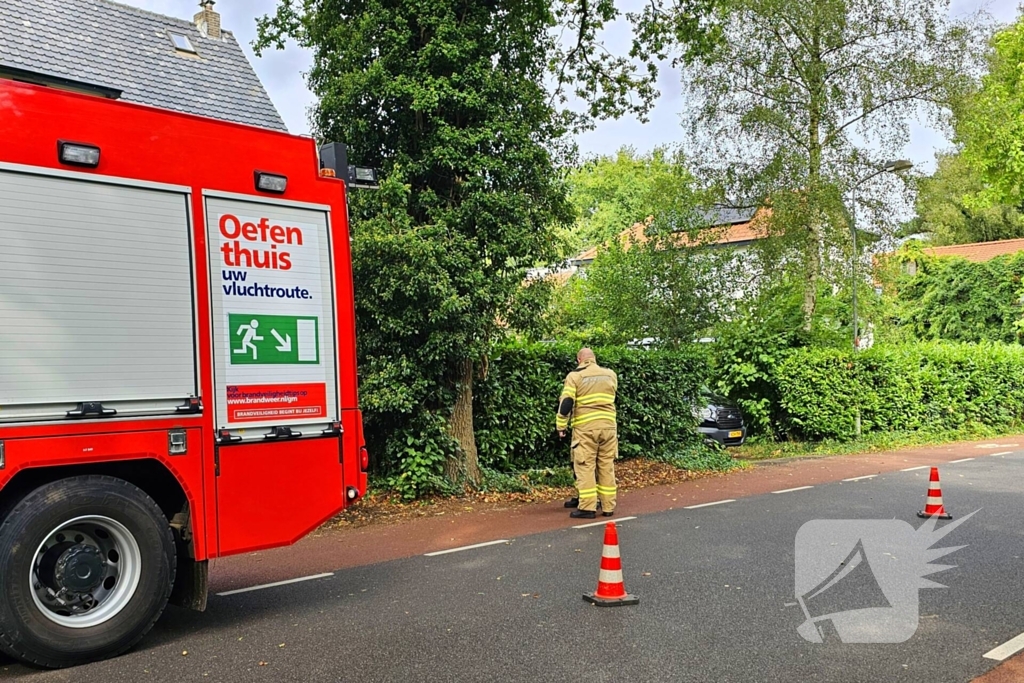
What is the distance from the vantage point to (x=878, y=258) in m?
24.3

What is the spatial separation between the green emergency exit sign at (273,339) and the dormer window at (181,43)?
1393 centimetres

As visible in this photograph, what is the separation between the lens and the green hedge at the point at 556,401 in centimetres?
1258

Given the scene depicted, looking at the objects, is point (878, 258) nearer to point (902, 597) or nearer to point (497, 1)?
point (497, 1)

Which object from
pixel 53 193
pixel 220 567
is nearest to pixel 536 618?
pixel 220 567

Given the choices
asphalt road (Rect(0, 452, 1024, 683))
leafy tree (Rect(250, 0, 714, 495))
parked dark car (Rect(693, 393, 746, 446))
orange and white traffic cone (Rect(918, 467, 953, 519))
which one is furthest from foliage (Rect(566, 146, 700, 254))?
asphalt road (Rect(0, 452, 1024, 683))

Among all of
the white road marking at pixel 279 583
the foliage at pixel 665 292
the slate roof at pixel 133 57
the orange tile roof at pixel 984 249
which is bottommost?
the white road marking at pixel 279 583

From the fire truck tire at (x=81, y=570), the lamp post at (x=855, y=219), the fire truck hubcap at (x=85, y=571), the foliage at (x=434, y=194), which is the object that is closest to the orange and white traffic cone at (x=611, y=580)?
the fire truck tire at (x=81, y=570)

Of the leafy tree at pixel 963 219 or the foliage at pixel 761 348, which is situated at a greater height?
the leafy tree at pixel 963 219

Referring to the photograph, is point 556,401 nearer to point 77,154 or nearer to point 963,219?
point 77,154

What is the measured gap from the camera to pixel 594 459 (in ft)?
33.2

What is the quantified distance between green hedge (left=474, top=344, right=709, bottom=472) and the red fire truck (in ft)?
20.8

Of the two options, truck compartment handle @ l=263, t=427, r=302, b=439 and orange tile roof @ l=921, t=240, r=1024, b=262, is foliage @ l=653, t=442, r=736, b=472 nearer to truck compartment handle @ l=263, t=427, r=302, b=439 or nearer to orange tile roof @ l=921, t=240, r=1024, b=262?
truck compartment handle @ l=263, t=427, r=302, b=439

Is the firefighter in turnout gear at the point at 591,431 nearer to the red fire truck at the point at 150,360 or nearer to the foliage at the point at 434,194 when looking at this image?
the foliage at the point at 434,194

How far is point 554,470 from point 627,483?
1128 millimetres
